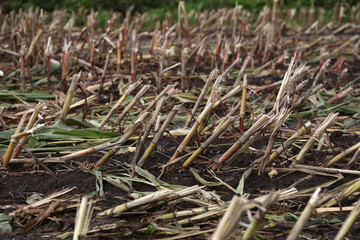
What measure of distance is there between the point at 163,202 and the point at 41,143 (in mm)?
935

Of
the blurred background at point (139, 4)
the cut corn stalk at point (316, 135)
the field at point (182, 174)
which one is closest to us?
the field at point (182, 174)

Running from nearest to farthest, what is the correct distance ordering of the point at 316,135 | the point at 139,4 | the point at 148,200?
the point at 148,200 → the point at 316,135 → the point at 139,4

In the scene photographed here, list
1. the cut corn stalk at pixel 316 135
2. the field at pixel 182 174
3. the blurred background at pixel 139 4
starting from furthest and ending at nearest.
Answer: the blurred background at pixel 139 4
the cut corn stalk at pixel 316 135
the field at pixel 182 174

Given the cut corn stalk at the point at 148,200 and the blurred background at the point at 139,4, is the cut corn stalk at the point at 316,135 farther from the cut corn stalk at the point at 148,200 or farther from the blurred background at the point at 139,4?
the blurred background at the point at 139,4

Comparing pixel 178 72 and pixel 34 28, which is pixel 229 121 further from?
pixel 34 28

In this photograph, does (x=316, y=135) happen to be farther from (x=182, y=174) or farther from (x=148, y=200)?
(x=148, y=200)

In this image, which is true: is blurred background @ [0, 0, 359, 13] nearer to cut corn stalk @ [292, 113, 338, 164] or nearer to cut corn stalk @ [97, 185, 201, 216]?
cut corn stalk @ [292, 113, 338, 164]

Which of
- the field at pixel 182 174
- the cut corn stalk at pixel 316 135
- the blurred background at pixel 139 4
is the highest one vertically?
the cut corn stalk at pixel 316 135

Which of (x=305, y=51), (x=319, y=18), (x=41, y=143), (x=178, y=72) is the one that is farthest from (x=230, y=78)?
(x=319, y=18)

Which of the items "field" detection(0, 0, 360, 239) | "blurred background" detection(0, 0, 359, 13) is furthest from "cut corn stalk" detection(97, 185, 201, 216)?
"blurred background" detection(0, 0, 359, 13)

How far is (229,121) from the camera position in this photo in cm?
230

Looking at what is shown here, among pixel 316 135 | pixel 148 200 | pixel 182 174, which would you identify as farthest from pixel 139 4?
pixel 148 200

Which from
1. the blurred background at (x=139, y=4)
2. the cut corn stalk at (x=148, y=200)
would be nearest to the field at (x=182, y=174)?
the cut corn stalk at (x=148, y=200)

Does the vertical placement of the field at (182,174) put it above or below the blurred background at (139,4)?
above
